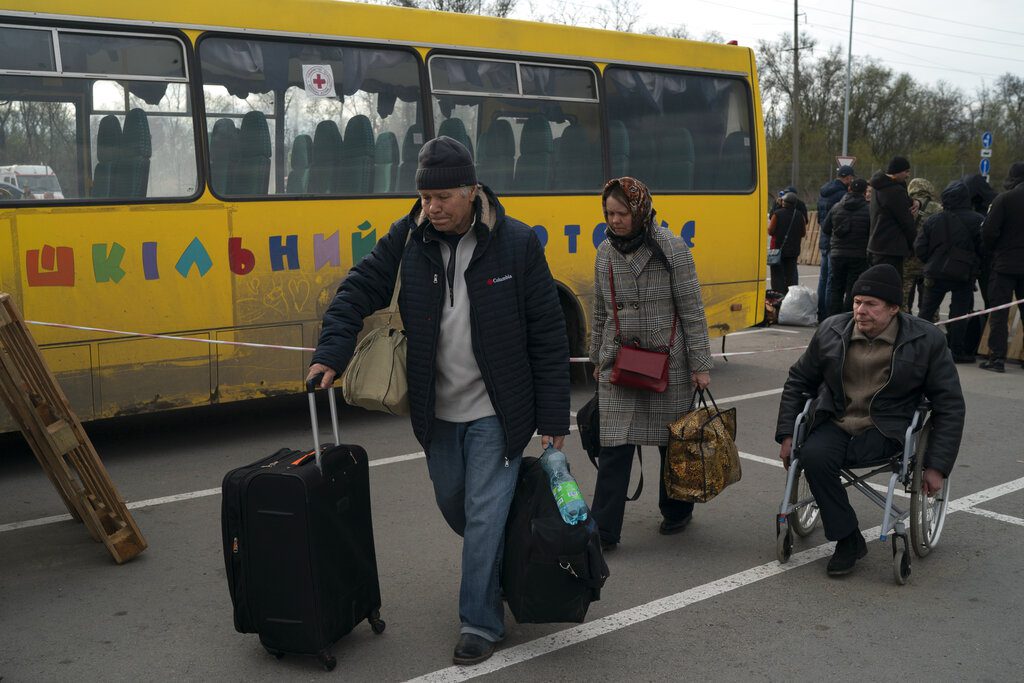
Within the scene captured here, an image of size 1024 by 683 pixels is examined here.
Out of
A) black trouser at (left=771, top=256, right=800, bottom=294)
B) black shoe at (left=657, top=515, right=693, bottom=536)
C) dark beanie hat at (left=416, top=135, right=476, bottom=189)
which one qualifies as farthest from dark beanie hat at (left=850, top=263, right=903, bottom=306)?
black trouser at (left=771, top=256, right=800, bottom=294)

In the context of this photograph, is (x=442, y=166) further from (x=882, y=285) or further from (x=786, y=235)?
(x=786, y=235)

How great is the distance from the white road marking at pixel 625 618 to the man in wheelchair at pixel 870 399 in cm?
28

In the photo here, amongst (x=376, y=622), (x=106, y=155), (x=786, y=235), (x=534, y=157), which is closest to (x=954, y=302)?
(x=786, y=235)

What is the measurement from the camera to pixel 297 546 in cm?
354

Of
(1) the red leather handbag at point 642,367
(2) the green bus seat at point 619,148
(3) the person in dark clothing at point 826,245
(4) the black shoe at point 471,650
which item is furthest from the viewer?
(3) the person in dark clothing at point 826,245

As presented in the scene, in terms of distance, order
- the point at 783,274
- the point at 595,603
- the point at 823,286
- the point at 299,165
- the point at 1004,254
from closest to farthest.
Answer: the point at 595,603 < the point at 299,165 < the point at 1004,254 < the point at 823,286 < the point at 783,274

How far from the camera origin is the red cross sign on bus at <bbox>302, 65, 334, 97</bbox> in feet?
24.1

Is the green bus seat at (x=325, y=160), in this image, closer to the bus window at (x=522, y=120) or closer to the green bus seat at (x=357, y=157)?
the green bus seat at (x=357, y=157)

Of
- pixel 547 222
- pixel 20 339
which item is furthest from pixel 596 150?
pixel 20 339

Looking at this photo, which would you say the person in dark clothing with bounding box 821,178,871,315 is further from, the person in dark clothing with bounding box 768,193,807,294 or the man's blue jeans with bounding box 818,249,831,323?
the person in dark clothing with bounding box 768,193,807,294

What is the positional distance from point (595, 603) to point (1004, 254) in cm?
715

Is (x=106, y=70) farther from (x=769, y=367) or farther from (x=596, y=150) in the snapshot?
(x=769, y=367)

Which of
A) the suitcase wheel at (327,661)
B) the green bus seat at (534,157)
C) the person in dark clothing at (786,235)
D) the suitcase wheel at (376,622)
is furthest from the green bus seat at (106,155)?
the person in dark clothing at (786,235)

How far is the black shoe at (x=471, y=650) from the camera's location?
377 centimetres
